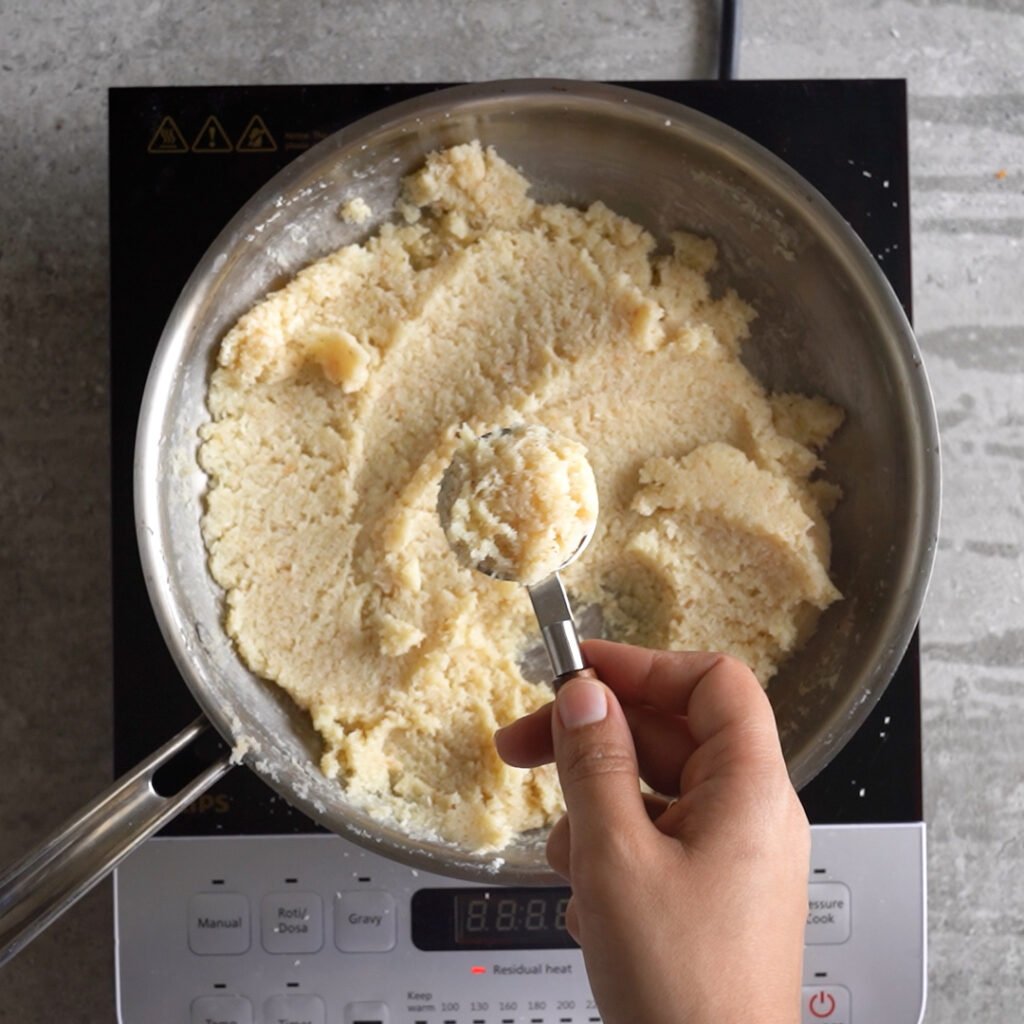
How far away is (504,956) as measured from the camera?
105 centimetres

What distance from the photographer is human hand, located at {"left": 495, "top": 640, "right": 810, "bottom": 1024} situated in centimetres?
70

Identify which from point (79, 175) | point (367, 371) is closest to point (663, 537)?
point (367, 371)

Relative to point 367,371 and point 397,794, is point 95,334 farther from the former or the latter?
point 397,794

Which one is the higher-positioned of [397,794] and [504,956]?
[397,794]

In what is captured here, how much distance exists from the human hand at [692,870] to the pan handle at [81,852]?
1.17 feet

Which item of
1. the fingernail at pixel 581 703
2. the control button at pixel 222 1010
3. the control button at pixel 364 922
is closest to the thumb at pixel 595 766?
the fingernail at pixel 581 703

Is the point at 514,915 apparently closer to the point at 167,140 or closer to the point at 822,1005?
the point at 822,1005

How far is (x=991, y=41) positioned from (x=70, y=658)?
1232 mm

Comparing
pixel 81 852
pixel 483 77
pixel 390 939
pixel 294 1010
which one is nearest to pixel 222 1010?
pixel 294 1010

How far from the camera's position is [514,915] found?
3.45ft

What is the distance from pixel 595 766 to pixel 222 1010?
1.81ft

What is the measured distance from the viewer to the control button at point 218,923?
1.04 meters

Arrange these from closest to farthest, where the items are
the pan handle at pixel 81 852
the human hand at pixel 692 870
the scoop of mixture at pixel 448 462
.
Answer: the human hand at pixel 692 870 < the pan handle at pixel 81 852 < the scoop of mixture at pixel 448 462

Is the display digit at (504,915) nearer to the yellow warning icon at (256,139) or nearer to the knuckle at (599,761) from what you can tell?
the knuckle at (599,761)
